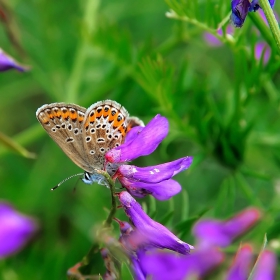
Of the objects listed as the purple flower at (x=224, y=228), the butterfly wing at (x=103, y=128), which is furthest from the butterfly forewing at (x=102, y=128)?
the purple flower at (x=224, y=228)

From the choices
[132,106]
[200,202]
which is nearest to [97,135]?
[132,106]

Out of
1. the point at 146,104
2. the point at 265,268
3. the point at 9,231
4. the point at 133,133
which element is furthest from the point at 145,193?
the point at 146,104

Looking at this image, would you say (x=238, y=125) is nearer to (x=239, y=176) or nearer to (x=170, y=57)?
(x=239, y=176)

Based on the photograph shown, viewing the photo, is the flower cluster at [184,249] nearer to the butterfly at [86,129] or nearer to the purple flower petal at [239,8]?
the butterfly at [86,129]

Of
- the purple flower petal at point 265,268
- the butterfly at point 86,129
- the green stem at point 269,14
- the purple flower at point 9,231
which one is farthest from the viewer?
the purple flower at point 9,231

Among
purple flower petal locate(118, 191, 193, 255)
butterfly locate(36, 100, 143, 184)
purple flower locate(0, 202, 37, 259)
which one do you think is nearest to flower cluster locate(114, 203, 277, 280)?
purple flower petal locate(118, 191, 193, 255)

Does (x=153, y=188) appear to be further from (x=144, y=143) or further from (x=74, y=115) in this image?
(x=74, y=115)
